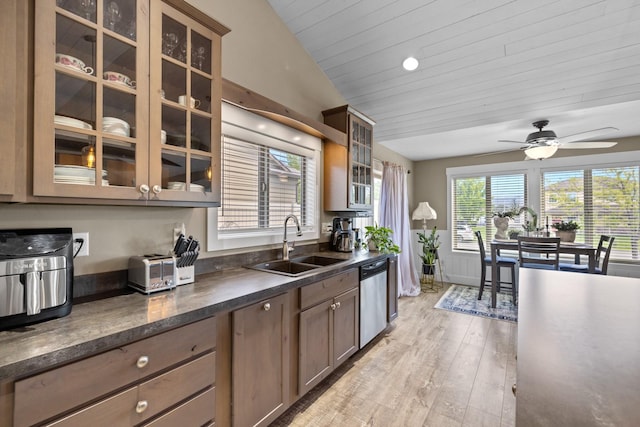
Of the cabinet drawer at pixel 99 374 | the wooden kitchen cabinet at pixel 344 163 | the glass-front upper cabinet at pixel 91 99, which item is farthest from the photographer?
the wooden kitchen cabinet at pixel 344 163

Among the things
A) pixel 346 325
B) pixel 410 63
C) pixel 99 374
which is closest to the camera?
pixel 99 374

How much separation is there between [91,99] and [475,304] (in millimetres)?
4675

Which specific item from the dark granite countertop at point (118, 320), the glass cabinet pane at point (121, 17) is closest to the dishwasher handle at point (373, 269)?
the dark granite countertop at point (118, 320)

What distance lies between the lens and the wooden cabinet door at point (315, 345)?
187 cm

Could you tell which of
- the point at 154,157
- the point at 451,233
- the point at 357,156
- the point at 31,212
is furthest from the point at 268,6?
the point at 451,233

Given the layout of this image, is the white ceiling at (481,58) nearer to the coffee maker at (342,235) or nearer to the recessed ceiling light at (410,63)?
the recessed ceiling light at (410,63)

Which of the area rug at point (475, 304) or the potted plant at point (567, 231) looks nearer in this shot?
the area rug at point (475, 304)

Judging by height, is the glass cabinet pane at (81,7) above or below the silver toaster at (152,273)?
above

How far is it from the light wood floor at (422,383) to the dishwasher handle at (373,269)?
0.75 metres

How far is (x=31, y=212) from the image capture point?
126 centimetres

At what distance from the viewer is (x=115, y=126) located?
1263 millimetres

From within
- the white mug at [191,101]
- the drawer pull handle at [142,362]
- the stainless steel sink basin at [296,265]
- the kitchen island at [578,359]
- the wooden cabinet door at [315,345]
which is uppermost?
the white mug at [191,101]

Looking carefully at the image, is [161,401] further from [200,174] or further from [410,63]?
[410,63]

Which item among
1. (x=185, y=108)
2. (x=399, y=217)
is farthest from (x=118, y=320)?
(x=399, y=217)
